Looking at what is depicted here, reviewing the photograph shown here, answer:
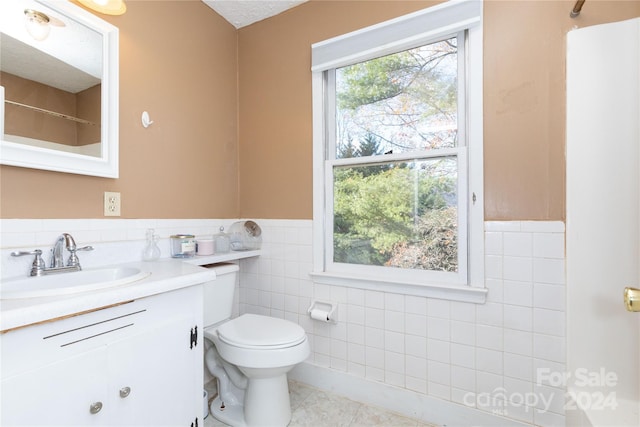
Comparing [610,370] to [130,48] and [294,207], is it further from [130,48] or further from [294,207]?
[130,48]

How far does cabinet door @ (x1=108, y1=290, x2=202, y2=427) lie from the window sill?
810 mm

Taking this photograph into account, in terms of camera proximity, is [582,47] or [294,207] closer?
[582,47]

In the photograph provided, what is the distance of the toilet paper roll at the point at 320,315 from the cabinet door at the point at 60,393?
3.43ft

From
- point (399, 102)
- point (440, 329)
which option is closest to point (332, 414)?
point (440, 329)

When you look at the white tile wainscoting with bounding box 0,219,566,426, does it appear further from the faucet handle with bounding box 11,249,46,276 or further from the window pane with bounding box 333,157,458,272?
the window pane with bounding box 333,157,458,272

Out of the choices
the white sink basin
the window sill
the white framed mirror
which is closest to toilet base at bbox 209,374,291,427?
the window sill

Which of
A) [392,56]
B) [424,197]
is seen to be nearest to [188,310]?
[424,197]

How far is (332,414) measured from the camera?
163cm

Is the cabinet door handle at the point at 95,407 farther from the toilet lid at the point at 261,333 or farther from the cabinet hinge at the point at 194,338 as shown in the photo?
the toilet lid at the point at 261,333

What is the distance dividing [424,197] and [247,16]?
67.1 inches

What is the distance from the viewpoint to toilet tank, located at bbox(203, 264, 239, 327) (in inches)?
64.4

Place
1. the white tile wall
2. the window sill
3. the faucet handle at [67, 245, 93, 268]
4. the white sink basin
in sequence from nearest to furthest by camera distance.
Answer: the white sink basin
the faucet handle at [67, 245, 93, 268]
the white tile wall
the window sill

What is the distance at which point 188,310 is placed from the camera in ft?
4.07

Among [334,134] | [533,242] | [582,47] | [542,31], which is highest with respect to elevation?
[542,31]
